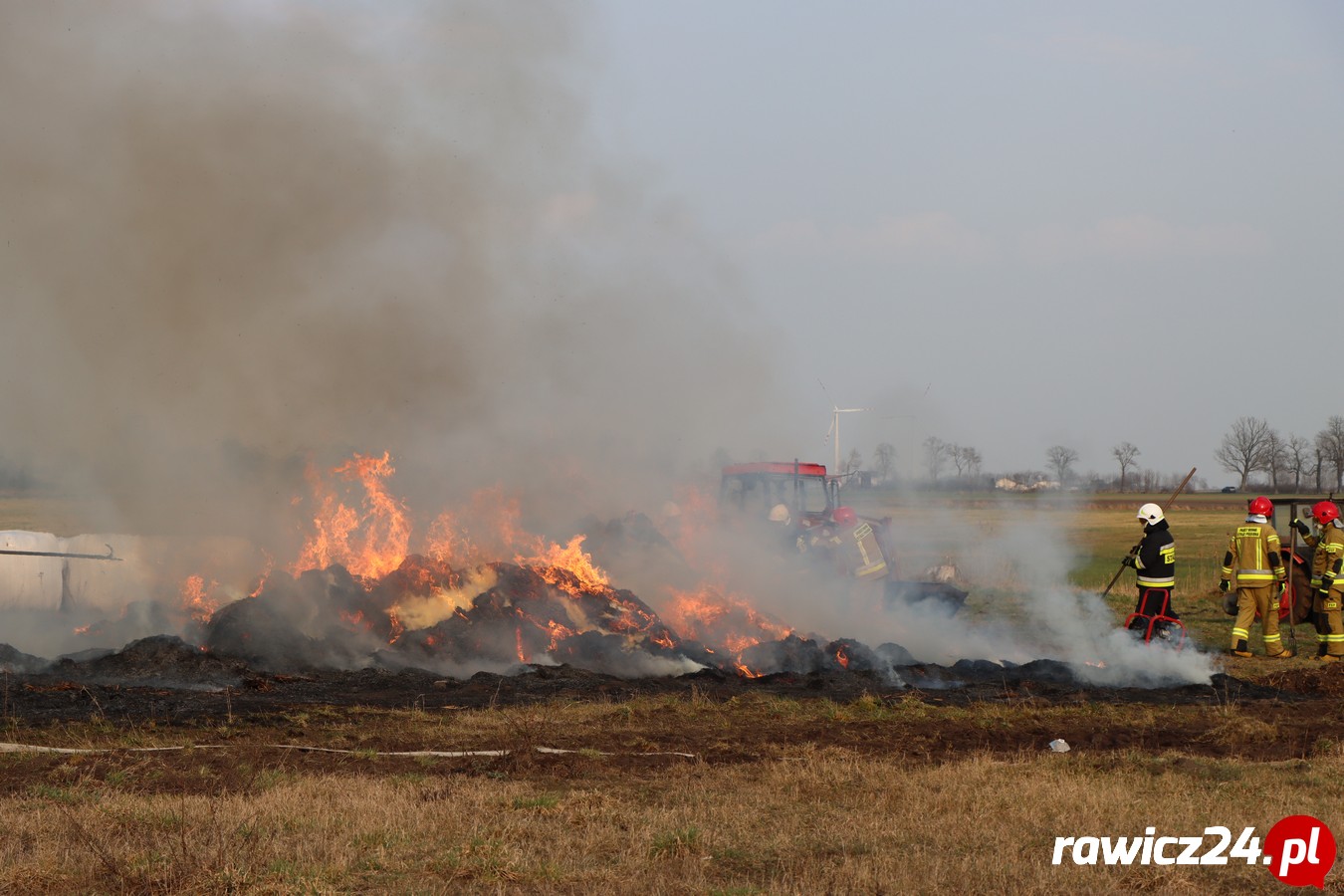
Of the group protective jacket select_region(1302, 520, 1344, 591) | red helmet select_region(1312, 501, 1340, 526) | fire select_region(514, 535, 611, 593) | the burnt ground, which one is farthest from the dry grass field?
fire select_region(514, 535, 611, 593)

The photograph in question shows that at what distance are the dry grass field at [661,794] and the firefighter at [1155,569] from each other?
82.8 inches

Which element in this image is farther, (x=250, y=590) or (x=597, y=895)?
(x=250, y=590)

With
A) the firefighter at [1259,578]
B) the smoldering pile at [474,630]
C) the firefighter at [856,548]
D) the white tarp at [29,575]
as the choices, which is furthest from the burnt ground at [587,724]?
the white tarp at [29,575]

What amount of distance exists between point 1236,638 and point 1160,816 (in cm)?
1005

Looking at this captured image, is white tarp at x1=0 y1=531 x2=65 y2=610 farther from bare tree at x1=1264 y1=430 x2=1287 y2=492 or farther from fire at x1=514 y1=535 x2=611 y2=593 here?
bare tree at x1=1264 y1=430 x2=1287 y2=492

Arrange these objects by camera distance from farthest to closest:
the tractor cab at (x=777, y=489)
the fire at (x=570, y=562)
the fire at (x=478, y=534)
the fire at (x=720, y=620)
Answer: the tractor cab at (x=777, y=489) → the fire at (x=478, y=534) → the fire at (x=570, y=562) → the fire at (x=720, y=620)

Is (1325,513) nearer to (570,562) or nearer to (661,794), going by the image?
(570,562)

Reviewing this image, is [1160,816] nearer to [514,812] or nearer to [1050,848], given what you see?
A: [1050,848]

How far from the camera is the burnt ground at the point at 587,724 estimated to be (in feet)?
30.7

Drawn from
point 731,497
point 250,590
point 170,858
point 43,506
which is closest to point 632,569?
point 731,497

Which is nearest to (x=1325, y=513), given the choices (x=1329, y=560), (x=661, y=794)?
(x=1329, y=560)

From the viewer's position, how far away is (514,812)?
24.7 ft

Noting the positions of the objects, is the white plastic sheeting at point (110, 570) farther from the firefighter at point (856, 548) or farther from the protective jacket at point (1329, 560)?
the protective jacket at point (1329, 560)

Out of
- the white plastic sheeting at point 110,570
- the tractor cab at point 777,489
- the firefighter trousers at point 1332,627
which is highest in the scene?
the tractor cab at point 777,489
